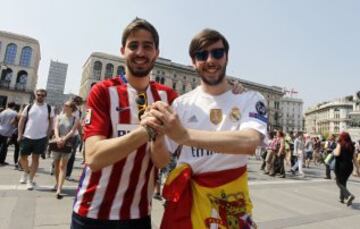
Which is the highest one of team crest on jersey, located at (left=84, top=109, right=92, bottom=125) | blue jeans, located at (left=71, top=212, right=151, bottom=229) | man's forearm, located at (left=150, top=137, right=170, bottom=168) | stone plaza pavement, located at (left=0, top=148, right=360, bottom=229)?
team crest on jersey, located at (left=84, top=109, right=92, bottom=125)

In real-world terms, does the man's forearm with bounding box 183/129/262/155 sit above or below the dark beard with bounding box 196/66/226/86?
below

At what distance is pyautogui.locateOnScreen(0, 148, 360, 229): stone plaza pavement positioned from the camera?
4.41 meters

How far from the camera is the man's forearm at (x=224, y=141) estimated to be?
144 cm

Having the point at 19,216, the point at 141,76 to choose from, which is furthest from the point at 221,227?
the point at 19,216

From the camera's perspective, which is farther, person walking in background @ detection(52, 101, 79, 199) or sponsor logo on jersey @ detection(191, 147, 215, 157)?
person walking in background @ detection(52, 101, 79, 199)

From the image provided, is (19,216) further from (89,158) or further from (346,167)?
(346,167)

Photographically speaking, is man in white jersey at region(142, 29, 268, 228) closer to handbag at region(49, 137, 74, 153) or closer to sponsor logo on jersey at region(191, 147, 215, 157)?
sponsor logo on jersey at region(191, 147, 215, 157)

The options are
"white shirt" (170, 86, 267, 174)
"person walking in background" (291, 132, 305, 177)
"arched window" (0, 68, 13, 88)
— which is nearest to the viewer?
"white shirt" (170, 86, 267, 174)

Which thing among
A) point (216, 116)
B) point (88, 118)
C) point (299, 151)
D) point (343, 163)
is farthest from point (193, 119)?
point (299, 151)

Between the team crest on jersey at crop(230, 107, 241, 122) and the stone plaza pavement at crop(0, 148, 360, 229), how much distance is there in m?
3.27

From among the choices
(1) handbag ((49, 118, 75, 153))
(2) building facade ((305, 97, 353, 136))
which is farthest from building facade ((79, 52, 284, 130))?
(1) handbag ((49, 118, 75, 153))

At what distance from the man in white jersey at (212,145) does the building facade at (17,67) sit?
6129 centimetres

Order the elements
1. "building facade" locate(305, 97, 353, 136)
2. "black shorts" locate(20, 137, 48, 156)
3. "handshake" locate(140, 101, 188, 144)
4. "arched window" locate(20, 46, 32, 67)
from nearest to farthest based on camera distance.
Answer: "handshake" locate(140, 101, 188, 144) → "black shorts" locate(20, 137, 48, 156) → "arched window" locate(20, 46, 32, 67) → "building facade" locate(305, 97, 353, 136)

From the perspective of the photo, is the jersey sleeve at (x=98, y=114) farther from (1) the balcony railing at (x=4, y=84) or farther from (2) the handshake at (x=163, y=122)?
(1) the balcony railing at (x=4, y=84)
